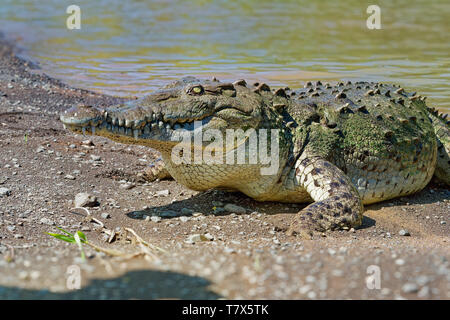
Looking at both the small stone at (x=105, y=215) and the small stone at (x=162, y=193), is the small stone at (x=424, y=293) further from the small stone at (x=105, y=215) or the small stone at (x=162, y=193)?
the small stone at (x=162, y=193)

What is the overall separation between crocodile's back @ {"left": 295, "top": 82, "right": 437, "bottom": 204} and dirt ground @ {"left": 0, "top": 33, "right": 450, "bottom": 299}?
0.28 meters

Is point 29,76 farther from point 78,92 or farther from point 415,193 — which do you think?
point 415,193

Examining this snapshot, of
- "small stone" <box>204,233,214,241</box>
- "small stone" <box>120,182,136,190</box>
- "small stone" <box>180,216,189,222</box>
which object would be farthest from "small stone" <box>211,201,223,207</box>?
"small stone" <box>120,182,136,190</box>

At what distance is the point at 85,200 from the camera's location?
5.62 meters

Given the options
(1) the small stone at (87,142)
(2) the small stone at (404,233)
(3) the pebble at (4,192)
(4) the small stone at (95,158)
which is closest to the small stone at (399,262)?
(2) the small stone at (404,233)

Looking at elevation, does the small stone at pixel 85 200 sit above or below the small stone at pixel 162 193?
above

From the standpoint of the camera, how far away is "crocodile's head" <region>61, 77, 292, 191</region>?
507 centimetres

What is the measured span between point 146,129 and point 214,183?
96 centimetres

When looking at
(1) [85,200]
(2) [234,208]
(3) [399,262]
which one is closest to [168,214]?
(2) [234,208]

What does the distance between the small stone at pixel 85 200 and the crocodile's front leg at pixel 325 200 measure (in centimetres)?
199

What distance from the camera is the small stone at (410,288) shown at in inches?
133

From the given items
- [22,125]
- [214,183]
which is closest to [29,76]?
[22,125]

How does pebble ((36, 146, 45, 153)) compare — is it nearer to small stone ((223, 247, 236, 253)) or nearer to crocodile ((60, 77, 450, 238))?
crocodile ((60, 77, 450, 238))

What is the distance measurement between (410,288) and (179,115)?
2823mm
